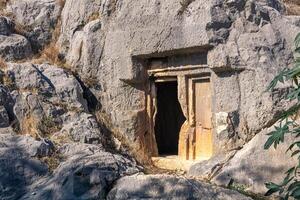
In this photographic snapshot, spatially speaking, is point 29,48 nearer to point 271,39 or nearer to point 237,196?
point 271,39

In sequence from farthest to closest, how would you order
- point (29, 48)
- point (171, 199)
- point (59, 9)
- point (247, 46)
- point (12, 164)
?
point (59, 9) → point (29, 48) → point (247, 46) → point (12, 164) → point (171, 199)

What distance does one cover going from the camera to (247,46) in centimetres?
773

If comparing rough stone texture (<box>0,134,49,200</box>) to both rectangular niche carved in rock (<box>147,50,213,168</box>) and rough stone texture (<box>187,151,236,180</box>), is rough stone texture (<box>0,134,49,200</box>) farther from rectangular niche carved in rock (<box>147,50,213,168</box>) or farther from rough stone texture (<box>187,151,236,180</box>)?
rectangular niche carved in rock (<box>147,50,213,168</box>)

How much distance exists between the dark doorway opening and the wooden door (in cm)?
122

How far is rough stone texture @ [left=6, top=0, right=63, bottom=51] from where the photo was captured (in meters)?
9.49

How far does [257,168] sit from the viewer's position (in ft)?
22.7

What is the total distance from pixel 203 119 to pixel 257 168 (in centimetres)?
170

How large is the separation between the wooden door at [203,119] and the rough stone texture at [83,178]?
67.8 inches

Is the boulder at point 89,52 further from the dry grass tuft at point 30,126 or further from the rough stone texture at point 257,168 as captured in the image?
the rough stone texture at point 257,168

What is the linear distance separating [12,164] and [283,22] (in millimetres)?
4251

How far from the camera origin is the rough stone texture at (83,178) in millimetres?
6277

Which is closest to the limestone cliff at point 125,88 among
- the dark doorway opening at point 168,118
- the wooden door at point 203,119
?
the wooden door at point 203,119

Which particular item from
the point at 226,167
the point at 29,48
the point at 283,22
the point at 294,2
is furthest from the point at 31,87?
the point at 294,2

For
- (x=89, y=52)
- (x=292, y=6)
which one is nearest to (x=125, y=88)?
(x=89, y=52)
